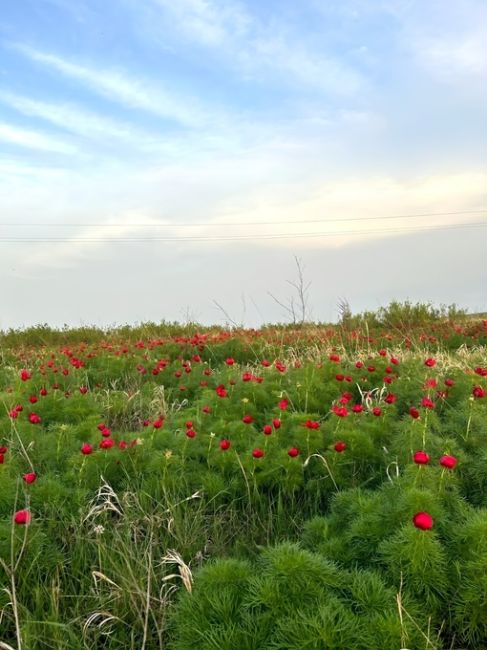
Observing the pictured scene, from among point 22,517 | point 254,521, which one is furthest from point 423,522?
point 22,517

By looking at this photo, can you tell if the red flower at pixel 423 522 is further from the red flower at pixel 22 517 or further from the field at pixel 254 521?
the red flower at pixel 22 517

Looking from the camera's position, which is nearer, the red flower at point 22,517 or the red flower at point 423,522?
the red flower at point 423,522

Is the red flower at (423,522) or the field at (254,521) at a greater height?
the red flower at (423,522)

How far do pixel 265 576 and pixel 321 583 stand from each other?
0.25 meters

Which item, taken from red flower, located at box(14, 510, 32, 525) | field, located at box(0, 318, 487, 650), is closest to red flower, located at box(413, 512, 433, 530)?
field, located at box(0, 318, 487, 650)

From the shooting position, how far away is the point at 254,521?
14.3 feet

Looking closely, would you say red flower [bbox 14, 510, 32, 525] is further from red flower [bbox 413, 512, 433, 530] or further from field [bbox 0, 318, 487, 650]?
red flower [bbox 413, 512, 433, 530]

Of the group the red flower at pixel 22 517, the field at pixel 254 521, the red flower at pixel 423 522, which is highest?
the red flower at pixel 22 517

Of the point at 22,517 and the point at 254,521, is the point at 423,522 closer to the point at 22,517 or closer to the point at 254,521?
the point at 254,521

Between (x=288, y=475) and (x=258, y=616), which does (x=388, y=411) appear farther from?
(x=258, y=616)

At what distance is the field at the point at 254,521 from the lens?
9.21 ft

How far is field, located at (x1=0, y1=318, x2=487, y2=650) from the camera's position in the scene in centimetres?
281

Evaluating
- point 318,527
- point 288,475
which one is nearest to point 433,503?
point 318,527

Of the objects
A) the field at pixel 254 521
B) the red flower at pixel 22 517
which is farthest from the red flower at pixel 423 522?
the red flower at pixel 22 517
